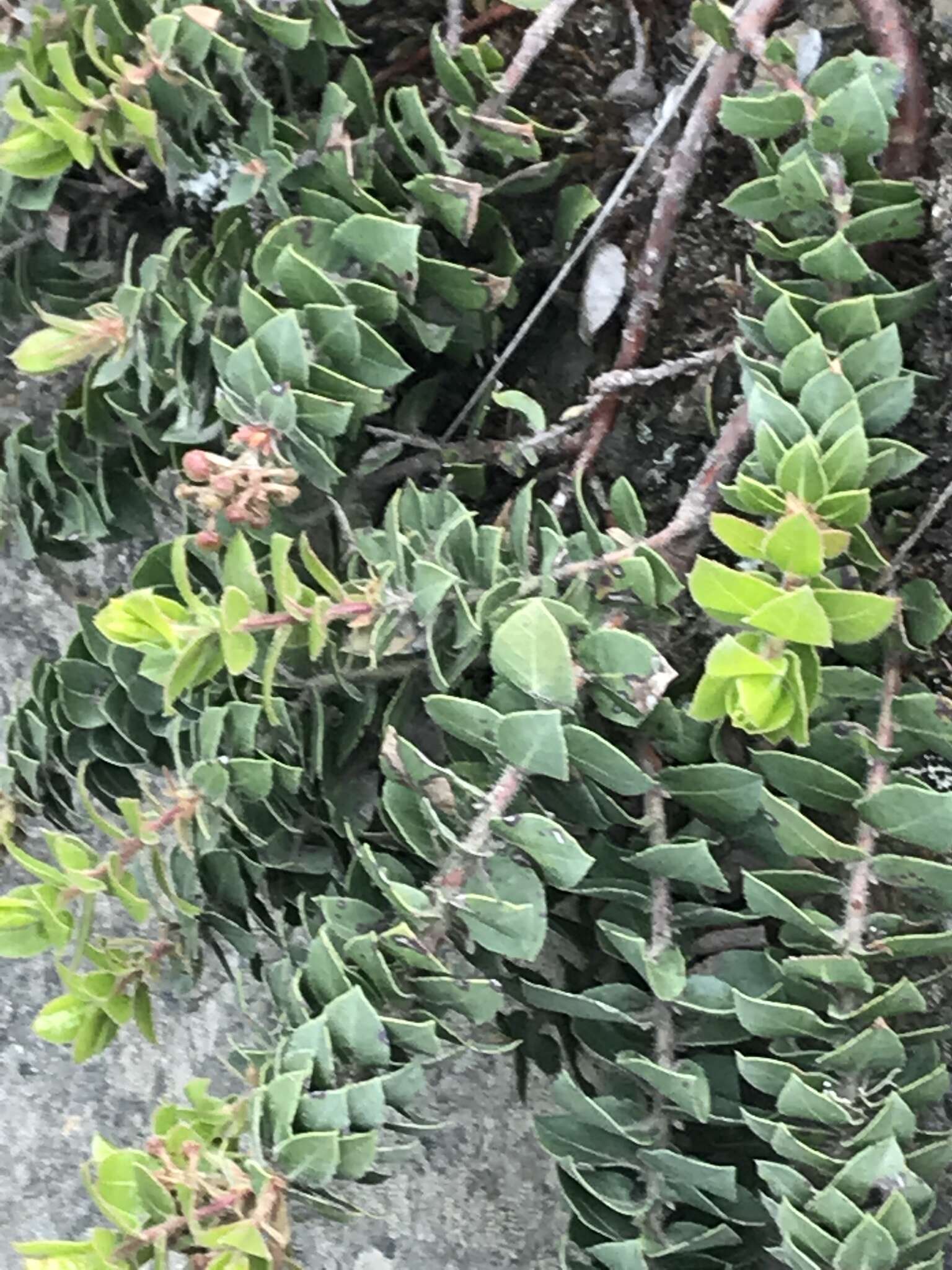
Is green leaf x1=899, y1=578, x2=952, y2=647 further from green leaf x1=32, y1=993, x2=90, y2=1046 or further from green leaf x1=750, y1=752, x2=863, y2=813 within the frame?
green leaf x1=32, y1=993, x2=90, y2=1046

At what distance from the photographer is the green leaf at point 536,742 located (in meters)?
0.44

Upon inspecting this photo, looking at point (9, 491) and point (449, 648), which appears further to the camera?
point (9, 491)

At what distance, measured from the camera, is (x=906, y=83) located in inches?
21.5

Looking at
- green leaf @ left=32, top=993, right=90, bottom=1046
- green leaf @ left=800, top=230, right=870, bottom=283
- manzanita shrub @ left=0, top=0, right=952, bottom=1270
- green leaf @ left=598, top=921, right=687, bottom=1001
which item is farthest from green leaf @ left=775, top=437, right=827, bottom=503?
green leaf @ left=32, top=993, right=90, bottom=1046

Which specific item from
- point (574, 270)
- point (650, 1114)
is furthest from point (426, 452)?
point (650, 1114)

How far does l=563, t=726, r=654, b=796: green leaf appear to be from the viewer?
0.47 m

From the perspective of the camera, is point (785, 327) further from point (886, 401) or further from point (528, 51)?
point (528, 51)

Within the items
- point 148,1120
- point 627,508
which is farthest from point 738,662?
point 148,1120

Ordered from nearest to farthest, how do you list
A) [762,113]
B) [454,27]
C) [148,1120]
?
[762,113] → [454,27] → [148,1120]

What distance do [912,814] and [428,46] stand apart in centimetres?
52

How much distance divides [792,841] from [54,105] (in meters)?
0.51

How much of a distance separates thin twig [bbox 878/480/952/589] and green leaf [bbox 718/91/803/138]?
0.19 meters

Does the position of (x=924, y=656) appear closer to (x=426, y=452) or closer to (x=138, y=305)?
(x=426, y=452)

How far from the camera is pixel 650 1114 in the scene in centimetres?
54
